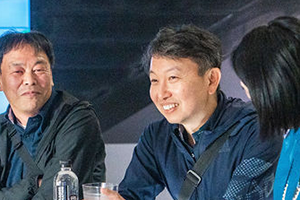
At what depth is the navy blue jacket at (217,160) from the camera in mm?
1932

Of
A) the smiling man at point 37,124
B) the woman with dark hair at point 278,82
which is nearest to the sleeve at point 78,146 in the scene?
the smiling man at point 37,124

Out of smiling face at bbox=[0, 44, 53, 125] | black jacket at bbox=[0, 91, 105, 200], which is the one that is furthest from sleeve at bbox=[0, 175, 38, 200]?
smiling face at bbox=[0, 44, 53, 125]

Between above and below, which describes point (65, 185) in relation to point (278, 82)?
below

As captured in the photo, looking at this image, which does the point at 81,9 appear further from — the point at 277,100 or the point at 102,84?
the point at 277,100

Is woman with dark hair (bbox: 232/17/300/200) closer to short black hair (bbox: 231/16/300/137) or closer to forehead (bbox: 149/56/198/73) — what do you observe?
short black hair (bbox: 231/16/300/137)

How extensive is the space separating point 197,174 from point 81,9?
2.19m

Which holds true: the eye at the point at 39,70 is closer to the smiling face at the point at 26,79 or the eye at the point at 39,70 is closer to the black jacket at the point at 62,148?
the smiling face at the point at 26,79

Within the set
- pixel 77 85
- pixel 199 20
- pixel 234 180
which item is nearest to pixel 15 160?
pixel 234 180

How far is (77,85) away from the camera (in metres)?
3.92

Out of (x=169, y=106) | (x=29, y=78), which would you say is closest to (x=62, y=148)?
(x=29, y=78)

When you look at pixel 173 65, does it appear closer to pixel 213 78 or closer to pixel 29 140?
pixel 213 78

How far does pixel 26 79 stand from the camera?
2.54m

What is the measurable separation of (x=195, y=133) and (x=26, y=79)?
0.89 m

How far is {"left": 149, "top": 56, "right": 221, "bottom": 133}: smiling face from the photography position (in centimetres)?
209
